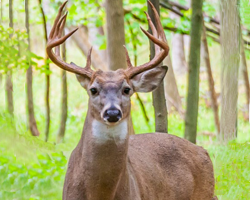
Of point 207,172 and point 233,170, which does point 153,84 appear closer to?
point 207,172

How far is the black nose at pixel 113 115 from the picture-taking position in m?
4.08

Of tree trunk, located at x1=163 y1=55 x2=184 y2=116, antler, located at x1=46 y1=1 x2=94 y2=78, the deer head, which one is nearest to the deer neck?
the deer head

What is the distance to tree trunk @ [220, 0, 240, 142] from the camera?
8172 millimetres

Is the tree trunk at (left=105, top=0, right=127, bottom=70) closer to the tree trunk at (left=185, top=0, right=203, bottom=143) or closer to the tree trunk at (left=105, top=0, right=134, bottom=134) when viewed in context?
the tree trunk at (left=105, top=0, right=134, bottom=134)

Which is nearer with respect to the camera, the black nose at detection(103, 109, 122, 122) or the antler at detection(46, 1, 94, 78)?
the black nose at detection(103, 109, 122, 122)

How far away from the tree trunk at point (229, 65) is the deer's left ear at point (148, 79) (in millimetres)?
3582

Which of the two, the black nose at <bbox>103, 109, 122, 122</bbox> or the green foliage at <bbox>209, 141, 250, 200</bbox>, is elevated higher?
the black nose at <bbox>103, 109, 122, 122</bbox>

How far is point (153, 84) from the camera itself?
4930 millimetres

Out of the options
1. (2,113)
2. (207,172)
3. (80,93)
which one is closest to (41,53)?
(80,93)

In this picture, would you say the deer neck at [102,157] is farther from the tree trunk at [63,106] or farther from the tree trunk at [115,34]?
the tree trunk at [63,106]

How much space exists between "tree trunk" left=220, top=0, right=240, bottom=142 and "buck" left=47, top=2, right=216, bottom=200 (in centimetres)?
316

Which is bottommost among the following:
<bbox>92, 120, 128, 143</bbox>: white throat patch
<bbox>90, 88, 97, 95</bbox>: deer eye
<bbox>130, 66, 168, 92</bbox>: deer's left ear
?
<bbox>92, 120, 128, 143</bbox>: white throat patch

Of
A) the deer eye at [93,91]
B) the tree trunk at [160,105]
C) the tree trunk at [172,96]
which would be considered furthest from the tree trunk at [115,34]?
the tree trunk at [172,96]

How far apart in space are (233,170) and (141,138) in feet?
8.14
